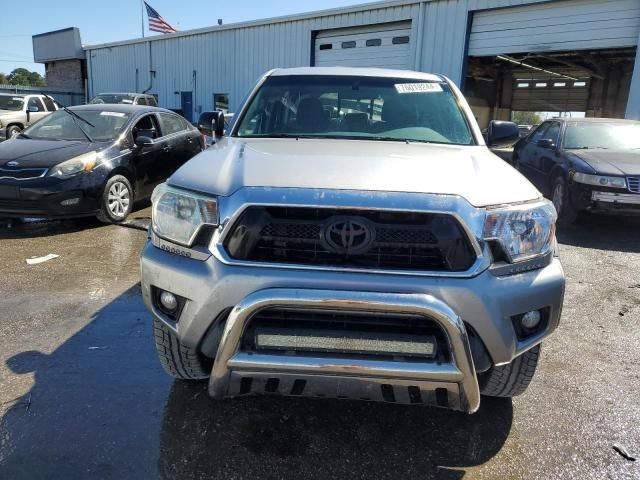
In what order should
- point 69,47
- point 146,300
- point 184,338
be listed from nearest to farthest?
point 184,338 < point 146,300 < point 69,47

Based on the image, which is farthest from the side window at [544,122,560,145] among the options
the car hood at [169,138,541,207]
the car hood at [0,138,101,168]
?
the car hood at [0,138,101,168]

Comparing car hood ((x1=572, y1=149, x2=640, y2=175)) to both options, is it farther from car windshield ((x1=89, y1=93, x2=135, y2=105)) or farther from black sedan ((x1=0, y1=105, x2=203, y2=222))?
car windshield ((x1=89, y1=93, x2=135, y2=105))

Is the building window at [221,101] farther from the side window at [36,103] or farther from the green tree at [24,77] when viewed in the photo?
the green tree at [24,77]

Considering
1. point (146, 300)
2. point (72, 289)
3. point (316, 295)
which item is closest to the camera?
point (316, 295)

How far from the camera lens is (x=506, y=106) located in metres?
25.4

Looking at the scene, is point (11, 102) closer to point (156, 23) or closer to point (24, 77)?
point (156, 23)

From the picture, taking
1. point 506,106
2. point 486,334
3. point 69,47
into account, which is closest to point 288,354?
Result: point 486,334

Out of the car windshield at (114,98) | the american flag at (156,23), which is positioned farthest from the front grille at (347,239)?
the american flag at (156,23)

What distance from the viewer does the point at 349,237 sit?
2.05 m

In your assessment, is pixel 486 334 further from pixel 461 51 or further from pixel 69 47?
pixel 69 47

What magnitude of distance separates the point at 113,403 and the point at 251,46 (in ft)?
60.9

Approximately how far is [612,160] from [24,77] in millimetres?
89802

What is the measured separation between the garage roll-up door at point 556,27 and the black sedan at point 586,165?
16.1 ft

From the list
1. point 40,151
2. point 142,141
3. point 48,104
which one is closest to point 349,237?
point 142,141
